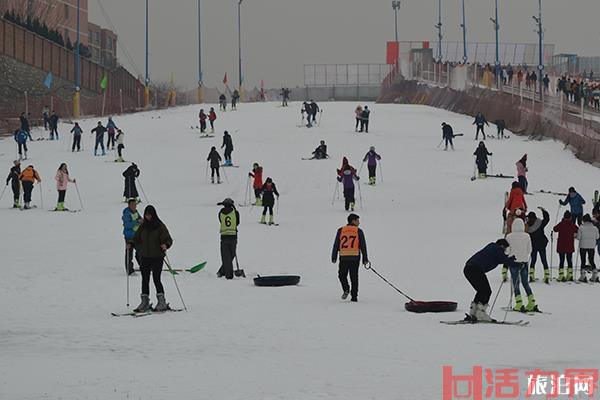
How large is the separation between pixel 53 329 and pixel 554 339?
6008 mm

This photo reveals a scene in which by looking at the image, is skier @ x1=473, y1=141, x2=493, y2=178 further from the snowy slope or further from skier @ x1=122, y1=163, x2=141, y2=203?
skier @ x1=122, y1=163, x2=141, y2=203

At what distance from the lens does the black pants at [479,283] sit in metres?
15.3

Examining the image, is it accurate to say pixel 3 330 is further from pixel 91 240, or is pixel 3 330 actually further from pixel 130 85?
pixel 130 85

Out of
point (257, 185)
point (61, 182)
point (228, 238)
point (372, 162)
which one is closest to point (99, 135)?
point (372, 162)

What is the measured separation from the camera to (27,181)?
3183 centimetres

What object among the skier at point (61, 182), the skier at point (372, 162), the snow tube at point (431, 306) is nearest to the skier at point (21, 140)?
the skier at point (61, 182)

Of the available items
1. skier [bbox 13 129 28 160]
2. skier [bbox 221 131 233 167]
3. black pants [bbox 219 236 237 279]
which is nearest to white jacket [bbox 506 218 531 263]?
black pants [bbox 219 236 237 279]

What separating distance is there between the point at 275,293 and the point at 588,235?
6096 mm

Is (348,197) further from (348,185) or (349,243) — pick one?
(349,243)

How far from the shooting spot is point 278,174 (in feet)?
130

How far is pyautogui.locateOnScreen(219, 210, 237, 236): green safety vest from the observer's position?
810 inches

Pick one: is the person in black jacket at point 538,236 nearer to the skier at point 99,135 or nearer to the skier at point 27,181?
the skier at point 27,181

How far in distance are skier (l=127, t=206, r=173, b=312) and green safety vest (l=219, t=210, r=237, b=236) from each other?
4.29 metres

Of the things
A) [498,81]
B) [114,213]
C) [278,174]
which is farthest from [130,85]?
[114,213]
